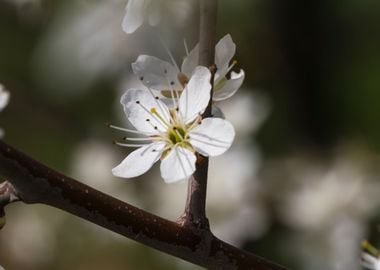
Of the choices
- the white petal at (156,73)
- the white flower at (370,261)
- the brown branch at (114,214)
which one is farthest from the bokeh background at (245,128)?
the brown branch at (114,214)

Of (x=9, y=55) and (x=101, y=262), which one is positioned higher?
(x=9, y=55)

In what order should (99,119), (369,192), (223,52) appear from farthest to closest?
(99,119), (369,192), (223,52)

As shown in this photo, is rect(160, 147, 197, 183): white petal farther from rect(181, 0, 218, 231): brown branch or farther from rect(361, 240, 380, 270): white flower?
rect(361, 240, 380, 270): white flower

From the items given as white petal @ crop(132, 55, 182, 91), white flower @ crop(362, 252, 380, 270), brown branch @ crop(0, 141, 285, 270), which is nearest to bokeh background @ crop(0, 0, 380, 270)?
white flower @ crop(362, 252, 380, 270)

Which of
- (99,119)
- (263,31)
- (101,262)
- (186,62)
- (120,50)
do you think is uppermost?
(186,62)

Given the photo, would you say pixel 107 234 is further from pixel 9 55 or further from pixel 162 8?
pixel 162 8

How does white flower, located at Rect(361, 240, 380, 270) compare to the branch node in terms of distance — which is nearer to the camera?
the branch node

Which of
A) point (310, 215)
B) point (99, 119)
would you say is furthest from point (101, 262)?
point (310, 215)
